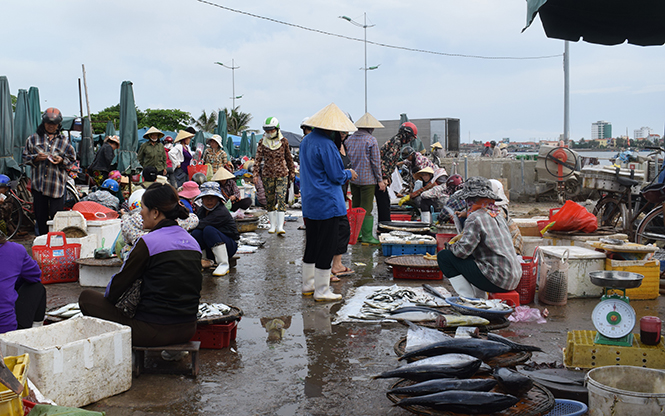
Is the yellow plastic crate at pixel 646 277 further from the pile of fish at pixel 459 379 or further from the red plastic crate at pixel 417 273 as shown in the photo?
the pile of fish at pixel 459 379

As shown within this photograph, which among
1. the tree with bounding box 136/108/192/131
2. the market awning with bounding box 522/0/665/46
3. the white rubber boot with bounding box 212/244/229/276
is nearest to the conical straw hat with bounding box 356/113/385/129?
the white rubber boot with bounding box 212/244/229/276

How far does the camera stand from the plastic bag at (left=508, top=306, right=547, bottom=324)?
5495mm

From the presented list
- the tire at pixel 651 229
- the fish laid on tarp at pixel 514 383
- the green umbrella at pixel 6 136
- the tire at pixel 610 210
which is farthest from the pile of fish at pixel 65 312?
the tire at pixel 610 210

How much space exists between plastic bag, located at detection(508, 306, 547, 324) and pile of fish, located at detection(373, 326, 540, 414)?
6.46 feet

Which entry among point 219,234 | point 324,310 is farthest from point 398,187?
point 324,310

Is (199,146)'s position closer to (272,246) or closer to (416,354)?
(272,246)

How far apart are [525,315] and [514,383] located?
2.61 meters

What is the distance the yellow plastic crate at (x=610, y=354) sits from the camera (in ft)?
12.3

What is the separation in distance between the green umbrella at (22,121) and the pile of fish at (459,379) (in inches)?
458

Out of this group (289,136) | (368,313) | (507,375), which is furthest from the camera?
(289,136)

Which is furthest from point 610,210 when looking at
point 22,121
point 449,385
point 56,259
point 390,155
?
point 22,121

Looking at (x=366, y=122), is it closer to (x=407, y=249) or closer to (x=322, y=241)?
(x=407, y=249)

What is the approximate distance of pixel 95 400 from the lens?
11.9 ft

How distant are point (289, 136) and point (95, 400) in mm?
28818
